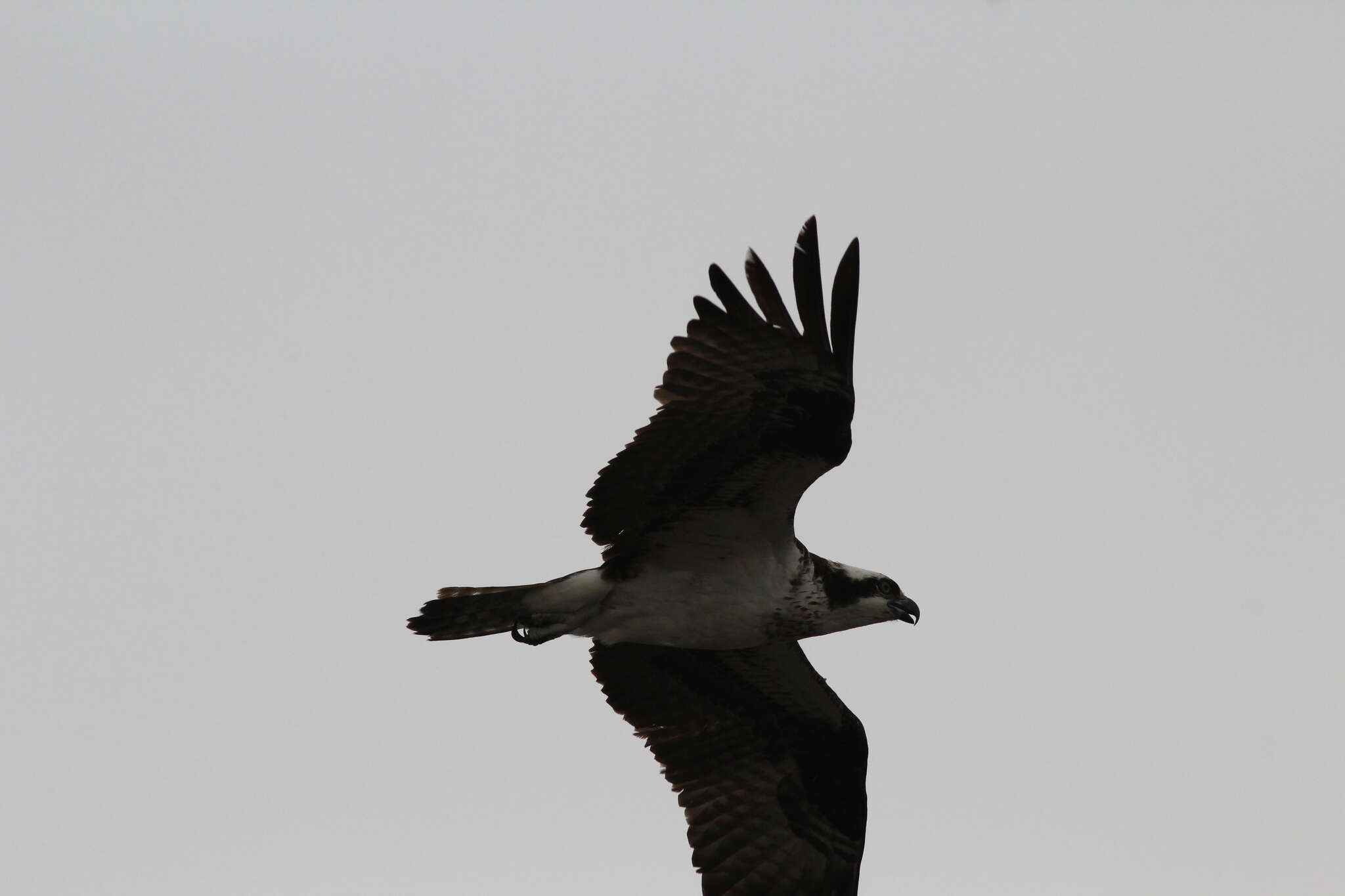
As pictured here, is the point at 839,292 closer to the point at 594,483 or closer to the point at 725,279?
the point at 725,279

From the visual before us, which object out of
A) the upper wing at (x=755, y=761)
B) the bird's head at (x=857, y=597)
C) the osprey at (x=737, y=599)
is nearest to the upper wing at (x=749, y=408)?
the osprey at (x=737, y=599)

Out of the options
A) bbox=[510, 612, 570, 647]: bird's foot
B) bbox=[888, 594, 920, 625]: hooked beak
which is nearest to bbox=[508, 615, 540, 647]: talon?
bbox=[510, 612, 570, 647]: bird's foot

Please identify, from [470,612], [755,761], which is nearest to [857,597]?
[755,761]

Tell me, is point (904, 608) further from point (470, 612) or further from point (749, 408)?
point (470, 612)

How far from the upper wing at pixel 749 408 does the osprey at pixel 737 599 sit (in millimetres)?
11

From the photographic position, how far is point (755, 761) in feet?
37.6

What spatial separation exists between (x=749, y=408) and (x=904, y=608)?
199 centimetres

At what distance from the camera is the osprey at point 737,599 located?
9000 mm

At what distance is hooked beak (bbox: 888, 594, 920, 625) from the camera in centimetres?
1016

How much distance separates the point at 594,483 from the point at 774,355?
4.78 ft

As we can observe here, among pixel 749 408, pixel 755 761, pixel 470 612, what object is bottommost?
pixel 755 761

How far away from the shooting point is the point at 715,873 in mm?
11242

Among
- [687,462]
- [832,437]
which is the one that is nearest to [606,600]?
[687,462]

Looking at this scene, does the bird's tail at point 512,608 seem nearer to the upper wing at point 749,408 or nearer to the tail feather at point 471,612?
the tail feather at point 471,612
